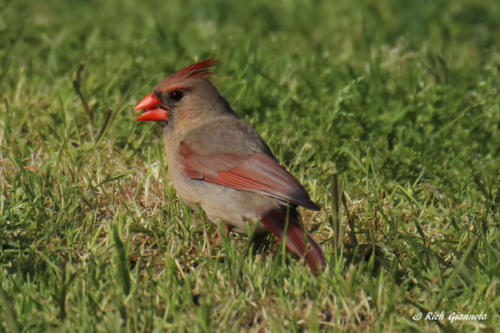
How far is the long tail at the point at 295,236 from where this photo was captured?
127 inches

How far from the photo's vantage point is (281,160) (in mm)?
4281

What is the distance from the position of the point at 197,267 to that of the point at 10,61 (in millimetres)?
2448

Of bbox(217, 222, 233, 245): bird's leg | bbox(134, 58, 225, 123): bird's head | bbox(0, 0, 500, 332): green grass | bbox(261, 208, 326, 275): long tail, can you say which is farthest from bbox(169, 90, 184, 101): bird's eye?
bbox(261, 208, 326, 275): long tail

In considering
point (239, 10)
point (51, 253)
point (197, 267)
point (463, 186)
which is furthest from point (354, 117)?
point (239, 10)

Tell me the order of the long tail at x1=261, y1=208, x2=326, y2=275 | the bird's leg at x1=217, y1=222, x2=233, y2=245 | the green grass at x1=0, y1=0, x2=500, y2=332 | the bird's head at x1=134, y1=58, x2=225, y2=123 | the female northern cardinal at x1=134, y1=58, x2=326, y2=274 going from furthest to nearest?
1. the bird's head at x1=134, y1=58, x2=225, y2=123
2. the bird's leg at x1=217, y1=222, x2=233, y2=245
3. the female northern cardinal at x1=134, y1=58, x2=326, y2=274
4. the long tail at x1=261, y1=208, x2=326, y2=275
5. the green grass at x1=0, y1=0, x2=500, y2=332

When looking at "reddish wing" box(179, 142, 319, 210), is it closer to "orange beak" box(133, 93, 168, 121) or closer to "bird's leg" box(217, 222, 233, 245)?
"bird's leg" box(217, 222, 233, 245)

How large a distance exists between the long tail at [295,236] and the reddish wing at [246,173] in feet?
0.32

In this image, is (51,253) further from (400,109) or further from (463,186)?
(400,109)

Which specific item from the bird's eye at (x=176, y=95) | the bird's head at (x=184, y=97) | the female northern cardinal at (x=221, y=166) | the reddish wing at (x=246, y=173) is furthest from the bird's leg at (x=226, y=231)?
the bird's eye at (x=176, y=95)

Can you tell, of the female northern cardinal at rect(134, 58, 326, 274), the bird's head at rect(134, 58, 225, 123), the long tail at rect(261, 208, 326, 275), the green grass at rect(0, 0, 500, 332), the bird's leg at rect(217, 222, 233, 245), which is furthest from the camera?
the bird's head at rect(134, 58, 225, 123)

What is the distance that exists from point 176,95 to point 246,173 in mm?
766

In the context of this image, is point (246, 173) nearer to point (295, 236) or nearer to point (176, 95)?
point (295, 236)

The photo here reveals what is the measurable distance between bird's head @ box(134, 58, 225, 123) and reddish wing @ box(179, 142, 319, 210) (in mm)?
291

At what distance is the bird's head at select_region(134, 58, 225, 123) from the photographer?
4.15m
